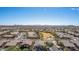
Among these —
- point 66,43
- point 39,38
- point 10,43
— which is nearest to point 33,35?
point 39,38

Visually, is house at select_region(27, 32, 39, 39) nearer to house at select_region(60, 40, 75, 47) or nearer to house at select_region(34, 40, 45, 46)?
house at select_region(34, 40, 45, 46)

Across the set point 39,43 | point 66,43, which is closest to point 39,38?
point 39,43

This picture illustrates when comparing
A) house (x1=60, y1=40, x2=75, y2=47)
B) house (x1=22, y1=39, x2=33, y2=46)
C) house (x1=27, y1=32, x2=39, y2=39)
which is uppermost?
house (x1=27, y1=32, x2=39, y2=39)

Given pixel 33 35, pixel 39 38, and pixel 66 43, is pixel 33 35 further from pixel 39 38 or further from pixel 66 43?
pixel 66 43

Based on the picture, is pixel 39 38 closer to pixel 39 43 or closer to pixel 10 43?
pixel 39 43

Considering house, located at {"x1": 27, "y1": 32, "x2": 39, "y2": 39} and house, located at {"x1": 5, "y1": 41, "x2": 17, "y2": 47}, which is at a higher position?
house, located at {"x1": 27, "y1": 32, "x2": 39, "y2": 39}

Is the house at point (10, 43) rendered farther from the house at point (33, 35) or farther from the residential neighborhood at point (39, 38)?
the house at point (33, 35)

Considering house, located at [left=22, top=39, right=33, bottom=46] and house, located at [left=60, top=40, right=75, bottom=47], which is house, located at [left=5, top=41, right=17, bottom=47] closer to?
house, located at [left=22, top=39, right=33, bottom=46]

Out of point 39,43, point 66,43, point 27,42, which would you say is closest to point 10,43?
point 27,42

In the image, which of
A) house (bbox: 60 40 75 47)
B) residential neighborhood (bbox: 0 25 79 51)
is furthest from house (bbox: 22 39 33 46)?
house (bbox: 60 40 75 47)

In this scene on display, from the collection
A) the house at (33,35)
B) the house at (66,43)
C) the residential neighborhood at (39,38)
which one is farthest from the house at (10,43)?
the house at (66,43)

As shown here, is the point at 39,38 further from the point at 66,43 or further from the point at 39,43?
the point at 66,43
